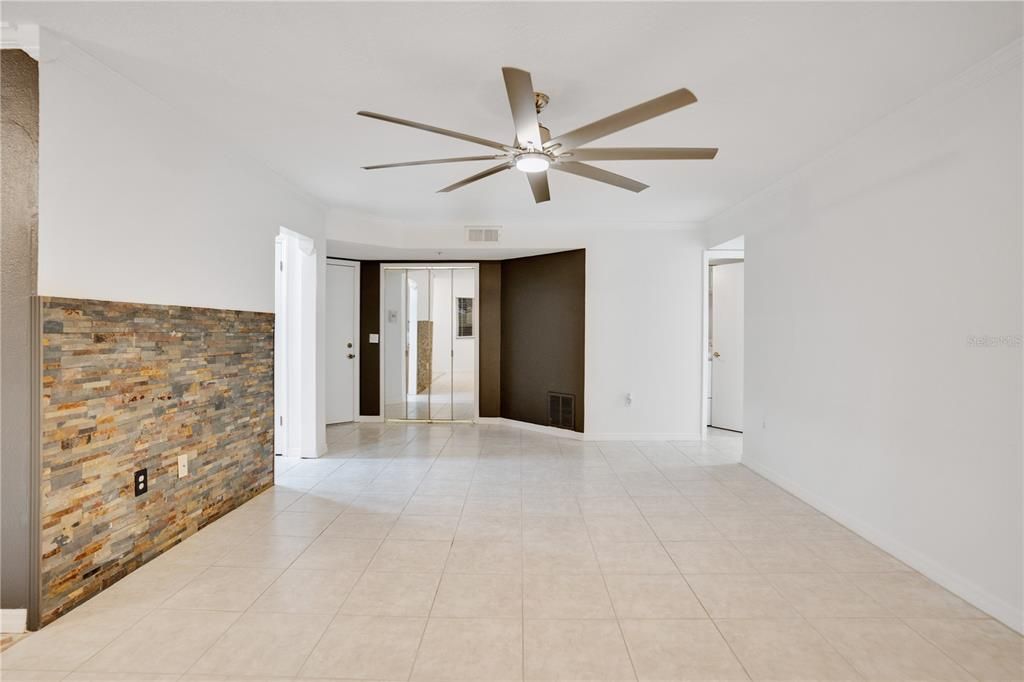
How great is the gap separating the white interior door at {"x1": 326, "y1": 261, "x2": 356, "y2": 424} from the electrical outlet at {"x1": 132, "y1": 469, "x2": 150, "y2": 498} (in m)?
4.07

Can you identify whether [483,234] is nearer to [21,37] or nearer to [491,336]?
[491,336]

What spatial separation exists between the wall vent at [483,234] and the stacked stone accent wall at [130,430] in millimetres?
2875

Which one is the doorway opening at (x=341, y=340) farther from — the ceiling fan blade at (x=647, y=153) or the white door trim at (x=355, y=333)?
the ceiling fan blade at (x=647, y=153)

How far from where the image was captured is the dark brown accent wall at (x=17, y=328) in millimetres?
2141

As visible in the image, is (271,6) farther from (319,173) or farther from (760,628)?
(760,628)

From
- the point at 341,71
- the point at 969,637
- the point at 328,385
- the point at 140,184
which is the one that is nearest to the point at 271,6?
the point at 341,71

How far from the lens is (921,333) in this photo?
9.02 feet

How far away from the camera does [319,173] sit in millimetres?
4098

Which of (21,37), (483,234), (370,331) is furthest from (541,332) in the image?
(21,37)

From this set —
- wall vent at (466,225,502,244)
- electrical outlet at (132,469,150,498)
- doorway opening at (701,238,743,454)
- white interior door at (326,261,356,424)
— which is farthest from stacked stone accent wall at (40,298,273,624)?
doorway opening at (701,238,743,454)

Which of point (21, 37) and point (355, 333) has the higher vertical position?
point (21, 37)

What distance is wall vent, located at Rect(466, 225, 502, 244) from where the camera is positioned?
5988 millimetres

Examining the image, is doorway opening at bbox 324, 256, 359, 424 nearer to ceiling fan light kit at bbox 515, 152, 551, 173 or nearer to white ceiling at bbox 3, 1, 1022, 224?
white ceiling at bbox 3, 1, 1022, 224

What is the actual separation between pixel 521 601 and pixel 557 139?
2190mm
